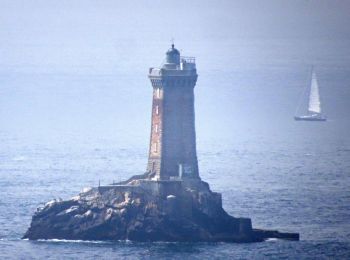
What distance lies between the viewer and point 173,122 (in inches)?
5635

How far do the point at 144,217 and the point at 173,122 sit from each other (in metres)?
7.56

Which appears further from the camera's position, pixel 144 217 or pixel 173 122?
pixel 173 122

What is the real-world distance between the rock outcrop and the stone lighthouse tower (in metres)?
1.86

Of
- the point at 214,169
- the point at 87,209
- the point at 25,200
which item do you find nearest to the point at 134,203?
the point at 87,209

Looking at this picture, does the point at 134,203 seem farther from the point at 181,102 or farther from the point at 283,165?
the point at 283,165

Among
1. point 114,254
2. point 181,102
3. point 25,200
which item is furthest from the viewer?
point 25,200

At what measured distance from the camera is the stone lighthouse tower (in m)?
143

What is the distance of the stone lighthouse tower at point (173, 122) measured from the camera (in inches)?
5625

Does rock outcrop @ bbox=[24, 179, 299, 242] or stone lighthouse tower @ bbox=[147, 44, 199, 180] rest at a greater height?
stone lighthouse tower @ bbox=[147, 44, 199, 180]

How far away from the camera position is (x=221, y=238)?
140 m

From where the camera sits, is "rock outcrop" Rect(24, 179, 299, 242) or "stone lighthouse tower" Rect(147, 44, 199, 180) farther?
"stone lighthouse tower" Rect(147, 44, 199, 180)

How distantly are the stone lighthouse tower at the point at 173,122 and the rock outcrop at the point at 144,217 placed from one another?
6.10 feet

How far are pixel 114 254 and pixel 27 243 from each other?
23.4 ft

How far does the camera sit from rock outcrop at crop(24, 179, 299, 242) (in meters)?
139
